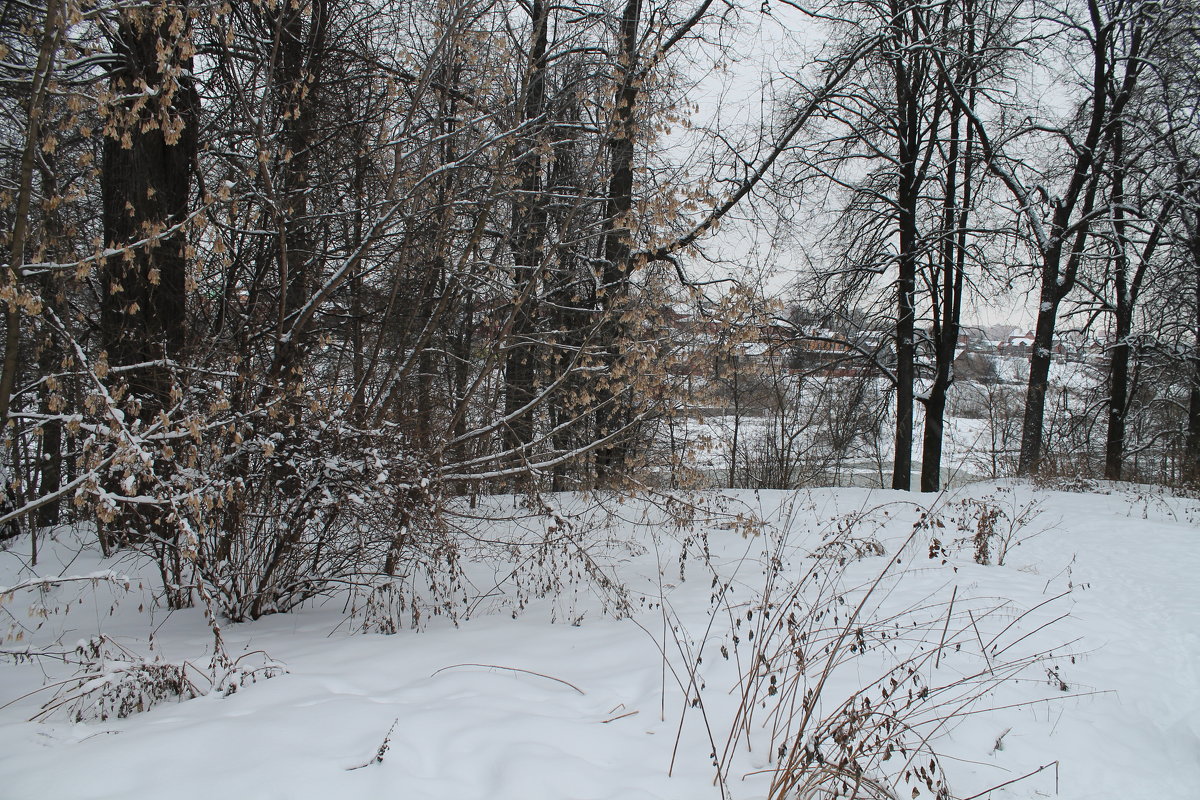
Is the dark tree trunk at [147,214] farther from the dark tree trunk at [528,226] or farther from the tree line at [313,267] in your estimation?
the dark tree trunk at [528,226]

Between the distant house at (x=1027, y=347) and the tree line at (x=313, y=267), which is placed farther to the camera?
the distant house at (x=1027, y=347)

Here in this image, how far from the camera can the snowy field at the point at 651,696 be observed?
7.82 feet

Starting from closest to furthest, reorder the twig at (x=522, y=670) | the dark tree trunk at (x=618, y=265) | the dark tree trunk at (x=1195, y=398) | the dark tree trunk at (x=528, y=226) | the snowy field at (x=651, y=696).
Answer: the snowy field at (x=651, y=696) → the twig at (x=522, y=670) → the dark tree trunk at (x=618, y=265) → the dark tree trunk at (x=528, y=226) → the dark tree trunk at (x=1195, y=398)

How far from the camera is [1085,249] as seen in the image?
559 inches

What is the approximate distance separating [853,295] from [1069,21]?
6934 mm

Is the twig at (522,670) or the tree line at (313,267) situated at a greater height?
the tree line at (313,267)

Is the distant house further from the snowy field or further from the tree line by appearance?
the snowy field

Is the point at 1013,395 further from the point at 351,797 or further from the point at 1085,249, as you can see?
the point at 351,797

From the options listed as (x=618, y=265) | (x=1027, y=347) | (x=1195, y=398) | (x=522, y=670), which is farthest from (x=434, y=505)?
(x=1195, y=398)

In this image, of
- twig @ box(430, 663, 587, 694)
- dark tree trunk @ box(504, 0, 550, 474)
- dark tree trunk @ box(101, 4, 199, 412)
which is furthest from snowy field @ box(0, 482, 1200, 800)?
dark tree trunk @ box(101, 4, 199, 412)

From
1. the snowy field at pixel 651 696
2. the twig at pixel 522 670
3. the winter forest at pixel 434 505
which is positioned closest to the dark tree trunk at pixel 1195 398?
the winter forest at pixel 434 505

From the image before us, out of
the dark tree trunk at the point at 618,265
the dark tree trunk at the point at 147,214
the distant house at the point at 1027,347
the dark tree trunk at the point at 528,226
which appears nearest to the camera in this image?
the dark tree trunk at the point at 147,214

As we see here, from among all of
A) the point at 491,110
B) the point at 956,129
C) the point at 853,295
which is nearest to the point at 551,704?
the point at 491,110

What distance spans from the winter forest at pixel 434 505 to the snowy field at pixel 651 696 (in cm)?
2
